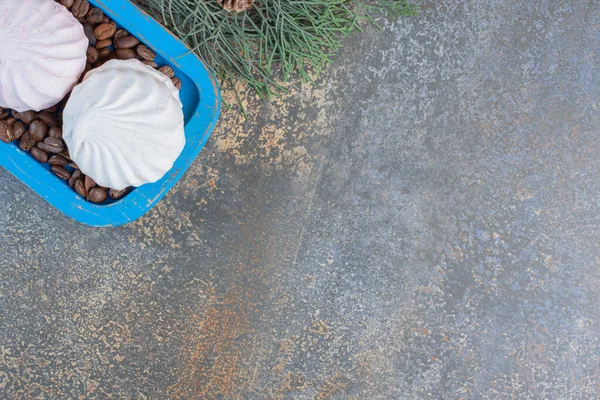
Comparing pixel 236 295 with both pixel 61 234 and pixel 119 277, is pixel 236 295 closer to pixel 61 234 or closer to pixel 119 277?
pixel 119 277

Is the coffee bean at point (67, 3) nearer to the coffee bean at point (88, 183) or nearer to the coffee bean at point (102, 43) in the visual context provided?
the coffee bean at point (102, 43)

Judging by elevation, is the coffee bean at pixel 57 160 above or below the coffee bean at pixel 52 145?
below

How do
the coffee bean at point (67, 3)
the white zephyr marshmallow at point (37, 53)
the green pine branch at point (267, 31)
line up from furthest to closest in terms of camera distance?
the green pine branch at point (267, 31) < the coffee bean at point (67, 3) < the white zephyr marshmallow at point (37, 53)

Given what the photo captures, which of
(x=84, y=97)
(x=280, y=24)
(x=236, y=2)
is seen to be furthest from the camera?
(x=280, y=24)

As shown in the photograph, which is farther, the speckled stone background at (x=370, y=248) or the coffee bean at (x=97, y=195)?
the speckled stone background at (x=370, y=248)

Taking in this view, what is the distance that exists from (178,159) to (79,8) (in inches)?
14.3

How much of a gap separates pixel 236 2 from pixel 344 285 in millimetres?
750

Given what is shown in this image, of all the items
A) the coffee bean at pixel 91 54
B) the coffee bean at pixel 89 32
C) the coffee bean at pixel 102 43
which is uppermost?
the coffee bean at pixel 89 32

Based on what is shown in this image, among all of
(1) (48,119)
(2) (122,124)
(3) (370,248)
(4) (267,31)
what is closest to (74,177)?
(1) (48,119)

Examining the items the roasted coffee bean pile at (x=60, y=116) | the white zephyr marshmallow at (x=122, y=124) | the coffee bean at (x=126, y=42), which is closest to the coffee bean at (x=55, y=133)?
the roasted coffee bean pile at (x=60, y=116)

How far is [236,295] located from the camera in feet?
4.33

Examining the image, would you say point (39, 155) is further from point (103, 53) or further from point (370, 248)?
point (370, 248)

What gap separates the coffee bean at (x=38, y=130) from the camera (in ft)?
3.35

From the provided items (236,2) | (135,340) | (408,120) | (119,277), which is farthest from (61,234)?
(408,120)
